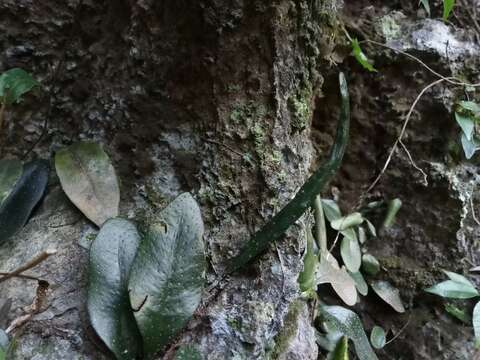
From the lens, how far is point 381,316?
37.9 inches

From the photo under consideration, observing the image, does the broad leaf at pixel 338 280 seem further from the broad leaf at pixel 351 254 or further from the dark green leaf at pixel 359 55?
the dark green leaf at pixel 359 55

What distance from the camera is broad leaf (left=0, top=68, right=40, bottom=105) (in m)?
0.74

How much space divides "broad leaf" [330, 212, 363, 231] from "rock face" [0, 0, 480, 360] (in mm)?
134

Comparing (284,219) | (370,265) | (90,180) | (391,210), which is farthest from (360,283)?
(90,180)

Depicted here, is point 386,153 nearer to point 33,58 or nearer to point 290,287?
point 290,287

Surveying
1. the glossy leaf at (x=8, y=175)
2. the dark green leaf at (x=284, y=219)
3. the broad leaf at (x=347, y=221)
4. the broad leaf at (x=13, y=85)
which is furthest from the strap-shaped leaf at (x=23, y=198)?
the broad leaf at (x=347, y=221)

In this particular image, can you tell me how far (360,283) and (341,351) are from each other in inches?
6.0

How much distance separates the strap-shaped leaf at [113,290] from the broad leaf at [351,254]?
17.7 inches

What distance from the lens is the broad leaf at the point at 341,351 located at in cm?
83

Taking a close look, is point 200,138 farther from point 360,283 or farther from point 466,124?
point 466,124

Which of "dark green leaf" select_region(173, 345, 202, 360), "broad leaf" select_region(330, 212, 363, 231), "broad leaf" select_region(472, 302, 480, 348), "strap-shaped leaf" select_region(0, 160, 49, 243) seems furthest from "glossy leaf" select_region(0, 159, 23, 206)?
"broad leaf" select_region(472, 302, 480, 348)

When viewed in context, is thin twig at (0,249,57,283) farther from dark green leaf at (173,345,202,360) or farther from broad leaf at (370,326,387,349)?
broad leaf at (370,326,387,349)

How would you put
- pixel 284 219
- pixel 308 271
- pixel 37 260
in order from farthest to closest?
pixel 308 271 → pixel 284 219 → pixel 37 260

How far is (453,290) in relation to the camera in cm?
91
